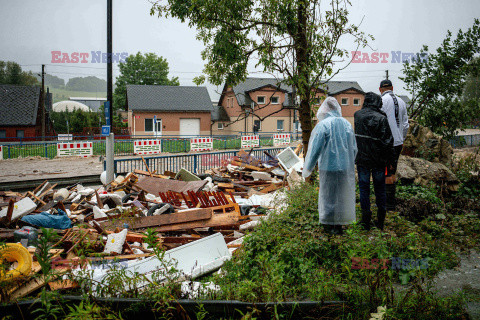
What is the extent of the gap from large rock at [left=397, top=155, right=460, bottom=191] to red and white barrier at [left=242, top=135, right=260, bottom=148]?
68.0 feet

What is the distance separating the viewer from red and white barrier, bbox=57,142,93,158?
71.1 ft

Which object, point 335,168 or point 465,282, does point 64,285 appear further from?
point 465,282

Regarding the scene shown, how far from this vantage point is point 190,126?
4825cm

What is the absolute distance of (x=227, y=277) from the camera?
14.1 ft

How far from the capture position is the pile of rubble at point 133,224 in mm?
4551

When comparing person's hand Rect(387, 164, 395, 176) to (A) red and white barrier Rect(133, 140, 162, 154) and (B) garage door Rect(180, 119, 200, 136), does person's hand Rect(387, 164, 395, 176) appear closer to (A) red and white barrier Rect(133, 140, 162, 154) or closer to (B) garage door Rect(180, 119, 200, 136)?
(A) red and white barrier Rect(133, 140, 162, 154)

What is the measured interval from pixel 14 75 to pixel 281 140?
253 feet

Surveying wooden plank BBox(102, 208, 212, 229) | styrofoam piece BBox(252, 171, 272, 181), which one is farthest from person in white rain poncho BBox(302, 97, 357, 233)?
styrofoam piece BBox(252, 171, 272, 181)

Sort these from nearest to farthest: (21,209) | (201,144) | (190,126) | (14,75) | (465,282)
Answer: (465,282) → (21,209) → (201,144) → (190,126) → (14,75)

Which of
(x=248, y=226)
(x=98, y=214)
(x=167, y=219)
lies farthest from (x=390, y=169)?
(x=98, y=214)

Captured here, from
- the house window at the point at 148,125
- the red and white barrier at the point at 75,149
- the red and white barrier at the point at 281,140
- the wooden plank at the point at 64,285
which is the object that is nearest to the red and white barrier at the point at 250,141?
the red and white barrier at the point at 281,140

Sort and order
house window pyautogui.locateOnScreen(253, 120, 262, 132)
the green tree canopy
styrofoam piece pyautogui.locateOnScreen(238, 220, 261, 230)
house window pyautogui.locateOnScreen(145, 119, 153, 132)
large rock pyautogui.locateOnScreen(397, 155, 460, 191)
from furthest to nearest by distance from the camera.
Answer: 1. the green tree canopy
2. house window pyautogui.locateOnScreen(145, 119, 153, 132)
3. house window pyautogui.locateOnScreen(253, 120, 262, 132)
4. large rock pyautogui.locateOnScreen(397, 155, 460, 191)
5. styrofoam piece pyautogui.locateOnScreen(238, 220, 261, 230)

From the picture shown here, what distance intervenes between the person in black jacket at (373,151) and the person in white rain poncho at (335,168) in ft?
1.20

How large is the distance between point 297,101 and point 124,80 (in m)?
66.2
